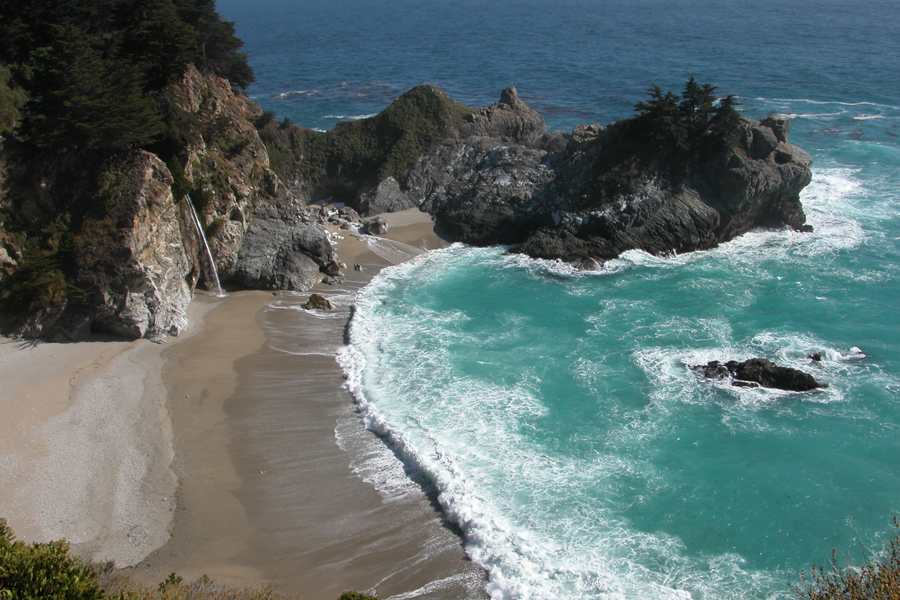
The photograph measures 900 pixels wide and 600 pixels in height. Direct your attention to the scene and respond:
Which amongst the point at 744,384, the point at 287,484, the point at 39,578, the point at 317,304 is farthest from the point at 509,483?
the point at 317,304

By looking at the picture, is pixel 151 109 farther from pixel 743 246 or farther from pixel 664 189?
pixel 743 246

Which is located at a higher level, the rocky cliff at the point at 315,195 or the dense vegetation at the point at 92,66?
the dense vegetation at the point at 92,66

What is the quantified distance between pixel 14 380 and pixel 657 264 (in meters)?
29.8

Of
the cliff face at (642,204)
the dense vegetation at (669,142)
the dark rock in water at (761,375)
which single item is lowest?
the dark rock in water at (761,375)

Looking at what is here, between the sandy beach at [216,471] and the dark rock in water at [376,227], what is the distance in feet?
42.6

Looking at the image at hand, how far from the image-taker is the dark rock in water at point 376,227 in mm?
36250

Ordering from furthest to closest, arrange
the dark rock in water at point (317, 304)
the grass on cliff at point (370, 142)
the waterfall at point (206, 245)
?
Answer: the grass on cliff at point (370, 142) → the dark rock in water at point (317, 304) → the waterfall at point (206, 245)

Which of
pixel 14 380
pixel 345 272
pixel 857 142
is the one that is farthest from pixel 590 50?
pixel 14 380

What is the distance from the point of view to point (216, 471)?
1794 centimetres

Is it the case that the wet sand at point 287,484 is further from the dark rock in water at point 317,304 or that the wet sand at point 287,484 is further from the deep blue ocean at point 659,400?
the dark rock in water at point 317,304

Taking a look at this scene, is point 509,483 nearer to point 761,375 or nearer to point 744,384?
point 744,384

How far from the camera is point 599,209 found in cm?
3450

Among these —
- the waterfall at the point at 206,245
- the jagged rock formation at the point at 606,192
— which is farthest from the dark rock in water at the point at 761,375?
the waterfall at the point at 206,245

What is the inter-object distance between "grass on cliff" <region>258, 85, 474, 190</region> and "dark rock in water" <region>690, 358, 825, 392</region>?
2524 centimetres
